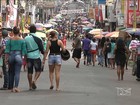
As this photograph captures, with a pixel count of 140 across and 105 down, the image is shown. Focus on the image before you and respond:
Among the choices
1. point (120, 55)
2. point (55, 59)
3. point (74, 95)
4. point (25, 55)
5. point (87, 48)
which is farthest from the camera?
point (87, 48)

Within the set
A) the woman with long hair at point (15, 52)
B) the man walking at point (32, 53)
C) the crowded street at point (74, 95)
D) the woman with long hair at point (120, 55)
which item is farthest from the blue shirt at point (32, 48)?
the woman with long hair at point (120, 55)

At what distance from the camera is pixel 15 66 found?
49.5 ft

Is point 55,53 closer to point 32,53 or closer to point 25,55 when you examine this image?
point 32,53

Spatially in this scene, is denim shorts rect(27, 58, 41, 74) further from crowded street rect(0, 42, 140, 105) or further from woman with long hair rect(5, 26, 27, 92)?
crowded street rect(0, 42, 140, 105)

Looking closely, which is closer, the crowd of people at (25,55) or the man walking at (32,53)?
the crowd of people at (25,55)

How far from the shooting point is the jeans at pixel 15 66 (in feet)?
49.1

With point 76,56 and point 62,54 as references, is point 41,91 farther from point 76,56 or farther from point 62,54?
point 76,56

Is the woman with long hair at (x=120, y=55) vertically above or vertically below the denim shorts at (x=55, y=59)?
below

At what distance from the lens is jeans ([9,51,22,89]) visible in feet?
49.1

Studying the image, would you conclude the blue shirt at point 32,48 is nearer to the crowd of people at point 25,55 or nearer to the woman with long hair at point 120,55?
the crowd of people at point 25,55

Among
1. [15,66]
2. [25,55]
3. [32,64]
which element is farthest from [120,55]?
[15,66]

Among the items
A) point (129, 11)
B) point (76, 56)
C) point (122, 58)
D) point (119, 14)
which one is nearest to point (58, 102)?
point (122, 58)

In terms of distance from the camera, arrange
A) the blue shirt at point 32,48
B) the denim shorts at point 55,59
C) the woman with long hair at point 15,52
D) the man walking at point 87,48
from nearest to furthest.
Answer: the woman with long hair at point 15,52 → the blue shirt at point 32,48 → the denim shorts at point 55,59 → the man walking at point 87,48

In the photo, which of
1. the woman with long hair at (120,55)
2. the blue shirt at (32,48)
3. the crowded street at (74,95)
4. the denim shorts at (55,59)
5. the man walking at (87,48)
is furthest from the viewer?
the man walking at (87,48)
